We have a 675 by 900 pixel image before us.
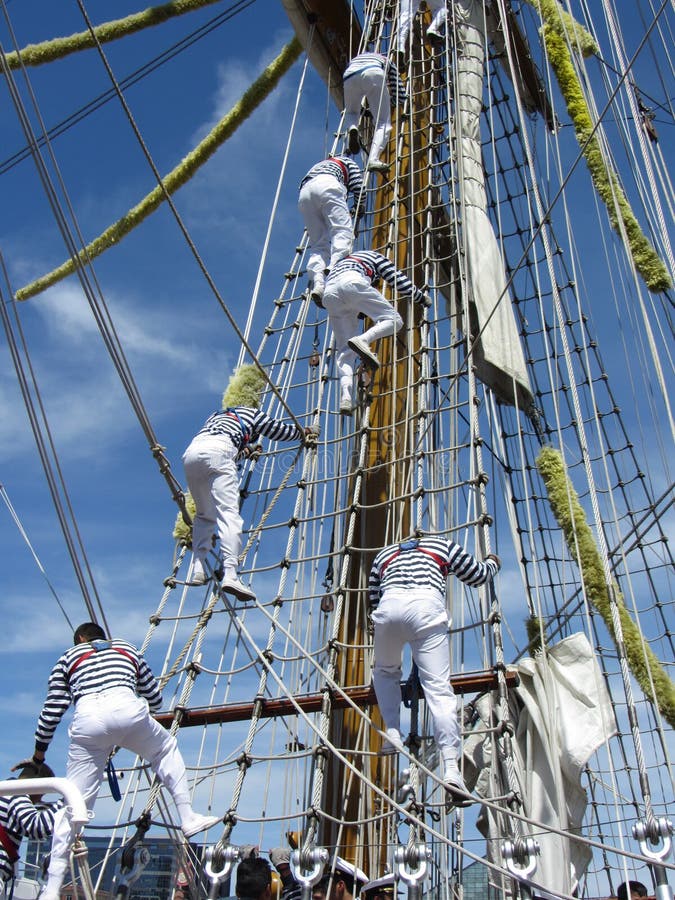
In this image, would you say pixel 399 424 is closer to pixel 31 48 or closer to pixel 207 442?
pixel 207 442

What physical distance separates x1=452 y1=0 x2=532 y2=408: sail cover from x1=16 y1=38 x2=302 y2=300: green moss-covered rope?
6.12 ft

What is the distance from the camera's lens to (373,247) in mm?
7785

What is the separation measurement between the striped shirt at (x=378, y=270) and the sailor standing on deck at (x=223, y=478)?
1.34 metres

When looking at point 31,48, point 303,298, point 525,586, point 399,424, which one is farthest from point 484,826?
point 31,48

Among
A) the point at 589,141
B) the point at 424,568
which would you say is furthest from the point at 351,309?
the point at 424,568

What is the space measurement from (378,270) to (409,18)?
13.2ft

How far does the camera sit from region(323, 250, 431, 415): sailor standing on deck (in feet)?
20.1

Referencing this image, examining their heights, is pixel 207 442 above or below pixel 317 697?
above

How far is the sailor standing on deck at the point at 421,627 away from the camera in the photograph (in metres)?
3.93

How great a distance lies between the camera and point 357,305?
6371mm

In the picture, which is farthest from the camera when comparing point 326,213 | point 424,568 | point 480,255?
point 480,255

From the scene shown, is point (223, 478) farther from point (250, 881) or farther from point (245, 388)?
point (250, 881)

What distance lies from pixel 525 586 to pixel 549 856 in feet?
6.93

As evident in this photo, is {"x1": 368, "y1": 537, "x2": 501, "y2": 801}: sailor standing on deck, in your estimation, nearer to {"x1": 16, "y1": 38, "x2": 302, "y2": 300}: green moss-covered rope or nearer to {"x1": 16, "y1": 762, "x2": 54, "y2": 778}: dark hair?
{"x1": 16, "y1": 762, "x2": 54, "y2": 778}: dark hair
